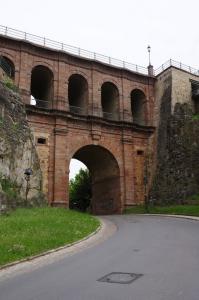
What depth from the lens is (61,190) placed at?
30.3 meters

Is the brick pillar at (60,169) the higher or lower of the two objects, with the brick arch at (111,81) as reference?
lower

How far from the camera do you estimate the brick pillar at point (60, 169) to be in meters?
30.1

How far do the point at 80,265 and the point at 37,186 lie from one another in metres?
16.1

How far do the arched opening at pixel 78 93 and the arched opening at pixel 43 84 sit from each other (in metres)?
2.29

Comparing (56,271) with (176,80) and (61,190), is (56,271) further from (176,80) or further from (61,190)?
(176,80)

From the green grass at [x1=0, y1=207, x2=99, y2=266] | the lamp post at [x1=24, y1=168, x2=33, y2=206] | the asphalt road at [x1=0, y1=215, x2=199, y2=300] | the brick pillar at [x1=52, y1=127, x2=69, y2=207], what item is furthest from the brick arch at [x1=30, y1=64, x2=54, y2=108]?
the asphalt road at [x1=0, y1=215, x2=199, y2=300]

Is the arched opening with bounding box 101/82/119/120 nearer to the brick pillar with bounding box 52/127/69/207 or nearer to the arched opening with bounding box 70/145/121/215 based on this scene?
the arched opening with bounding box 70/145/121/215

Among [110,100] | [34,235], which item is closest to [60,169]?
[110,100]

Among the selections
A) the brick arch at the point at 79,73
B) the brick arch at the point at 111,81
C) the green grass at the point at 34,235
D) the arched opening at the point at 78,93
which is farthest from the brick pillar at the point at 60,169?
the green grass at the point at 34,235

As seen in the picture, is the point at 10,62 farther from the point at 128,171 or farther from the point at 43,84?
the point at 128,171

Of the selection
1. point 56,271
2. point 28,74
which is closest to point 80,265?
point 56,271

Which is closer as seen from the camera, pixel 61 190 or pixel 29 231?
pixel 29 231

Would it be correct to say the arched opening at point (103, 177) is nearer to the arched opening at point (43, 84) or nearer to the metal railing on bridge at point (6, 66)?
the arched opening at point (43, 84)

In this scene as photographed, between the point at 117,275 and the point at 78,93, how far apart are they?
29.3 m
